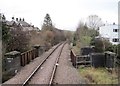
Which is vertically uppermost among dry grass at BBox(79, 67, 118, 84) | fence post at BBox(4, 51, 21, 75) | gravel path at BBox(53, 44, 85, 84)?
fence post at BBox(4, 51, 21, 75)

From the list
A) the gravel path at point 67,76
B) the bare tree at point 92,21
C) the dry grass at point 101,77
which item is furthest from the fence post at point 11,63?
the bare tree at point 92,21

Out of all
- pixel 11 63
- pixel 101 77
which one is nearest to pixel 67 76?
pixel 101 77

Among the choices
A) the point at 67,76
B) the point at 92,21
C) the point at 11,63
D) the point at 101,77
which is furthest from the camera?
the point at 92,21

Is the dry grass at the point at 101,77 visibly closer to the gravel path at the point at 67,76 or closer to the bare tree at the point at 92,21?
the gravel path at the point at 67,76

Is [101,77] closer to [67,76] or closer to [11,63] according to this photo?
[67,76]

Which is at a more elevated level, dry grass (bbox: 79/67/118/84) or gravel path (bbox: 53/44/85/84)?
dry grass (bbox: 79/67/118/84)

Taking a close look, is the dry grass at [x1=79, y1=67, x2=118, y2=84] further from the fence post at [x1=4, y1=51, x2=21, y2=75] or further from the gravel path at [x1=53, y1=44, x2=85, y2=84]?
the fence post at [x1=4, y1=51, x2=21, y2=75]

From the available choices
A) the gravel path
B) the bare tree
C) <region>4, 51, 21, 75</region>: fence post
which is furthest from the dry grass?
the bare tree

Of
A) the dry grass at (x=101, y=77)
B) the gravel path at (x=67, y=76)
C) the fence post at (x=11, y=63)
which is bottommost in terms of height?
the gravel path at (x=67, y=76)

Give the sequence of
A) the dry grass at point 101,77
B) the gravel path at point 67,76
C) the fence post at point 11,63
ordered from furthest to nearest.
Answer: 1. the fence post at point 11,63
2. the gravel path at point 67,76
3. the dry grass at point 101,77

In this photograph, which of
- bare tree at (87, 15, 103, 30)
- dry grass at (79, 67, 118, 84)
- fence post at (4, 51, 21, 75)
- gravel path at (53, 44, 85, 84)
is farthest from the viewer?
bare tree at (87, 15, 103, 30)

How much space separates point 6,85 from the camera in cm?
1502

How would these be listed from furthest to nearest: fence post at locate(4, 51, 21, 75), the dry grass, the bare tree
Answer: the bare tree
fence post at locate(4, 51, 21, 75)
the dry grass

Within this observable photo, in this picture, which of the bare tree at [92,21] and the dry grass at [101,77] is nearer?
the dry grass at [101,77]
